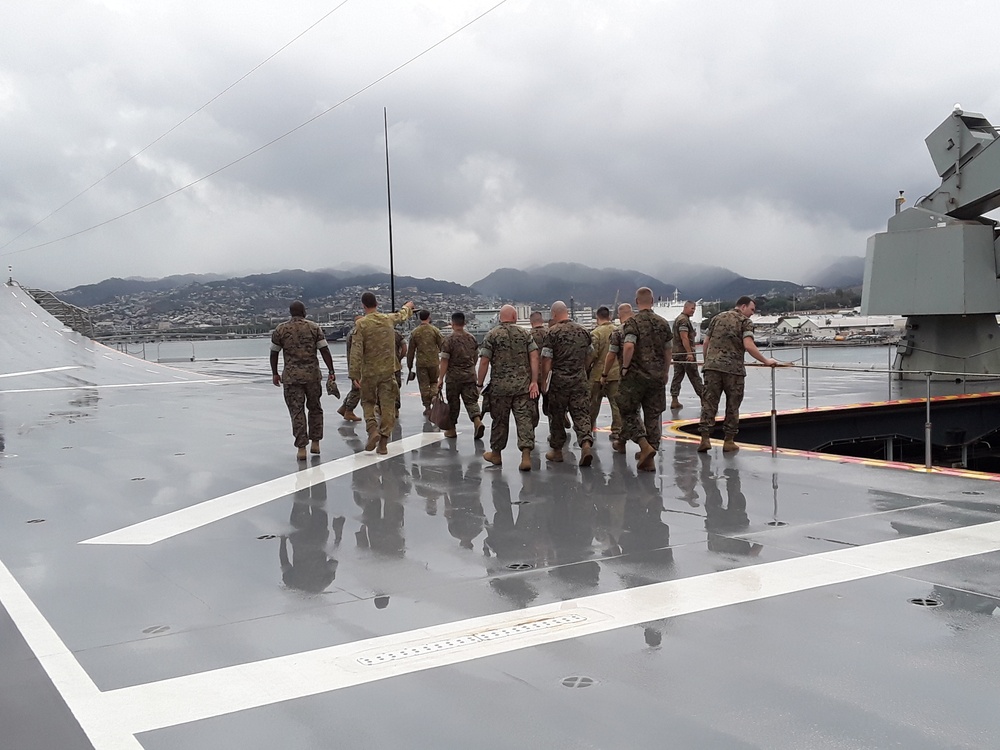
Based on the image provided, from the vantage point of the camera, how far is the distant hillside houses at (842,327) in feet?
63.0

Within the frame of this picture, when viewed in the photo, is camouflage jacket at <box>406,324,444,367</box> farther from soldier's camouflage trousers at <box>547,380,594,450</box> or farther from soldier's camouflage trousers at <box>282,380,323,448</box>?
soldier's camouflage trousers at <box>547,380,594,450</box>

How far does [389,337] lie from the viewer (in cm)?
1121

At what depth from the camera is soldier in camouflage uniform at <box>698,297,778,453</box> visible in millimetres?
10477

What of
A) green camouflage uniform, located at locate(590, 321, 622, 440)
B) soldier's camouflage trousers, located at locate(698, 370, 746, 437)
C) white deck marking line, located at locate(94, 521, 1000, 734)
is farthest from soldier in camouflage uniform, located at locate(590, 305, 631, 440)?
white deck marking line, located at locate(94, 521, 1000, 734)

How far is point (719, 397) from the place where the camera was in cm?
1045

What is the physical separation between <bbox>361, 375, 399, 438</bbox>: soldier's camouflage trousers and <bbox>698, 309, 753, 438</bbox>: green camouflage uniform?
3.98 meters

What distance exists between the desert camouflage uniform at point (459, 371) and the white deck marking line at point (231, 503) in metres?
1.26

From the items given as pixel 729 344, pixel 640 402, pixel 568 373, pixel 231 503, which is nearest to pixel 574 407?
pixel 568 373

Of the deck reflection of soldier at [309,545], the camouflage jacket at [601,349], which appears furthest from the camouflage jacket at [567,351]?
the deck reflection of soldier at [309,545]

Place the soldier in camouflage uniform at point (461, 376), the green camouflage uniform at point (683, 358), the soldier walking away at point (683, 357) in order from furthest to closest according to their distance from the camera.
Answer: the green camouflage uniform at point (683, 358)
the soldier walking away at point (683, 357)
the soldier in camouflage uniform at point (461, 376)

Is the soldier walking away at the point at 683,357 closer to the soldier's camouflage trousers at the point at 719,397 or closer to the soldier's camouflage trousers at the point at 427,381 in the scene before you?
the soldier's camouflage trousers at the point at 719,397

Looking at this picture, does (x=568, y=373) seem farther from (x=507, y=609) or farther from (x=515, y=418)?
(x=507, y=609)

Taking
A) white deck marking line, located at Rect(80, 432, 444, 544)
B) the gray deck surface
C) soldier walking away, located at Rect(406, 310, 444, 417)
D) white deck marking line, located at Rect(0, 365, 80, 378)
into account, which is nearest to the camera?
the gray deck surface

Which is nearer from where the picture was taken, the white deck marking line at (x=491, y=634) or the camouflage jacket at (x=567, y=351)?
the white deck marking line at (x=491, y=634)
